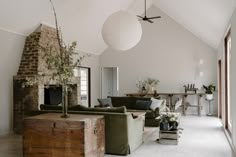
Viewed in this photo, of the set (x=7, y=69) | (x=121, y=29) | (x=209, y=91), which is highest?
(x=121, y=29)

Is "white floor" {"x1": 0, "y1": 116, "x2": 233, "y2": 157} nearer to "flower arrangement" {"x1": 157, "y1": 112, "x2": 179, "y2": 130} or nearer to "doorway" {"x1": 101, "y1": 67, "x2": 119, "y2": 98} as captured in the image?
"flower arrangement" {"x1": 157, "y1": 112, "x2": 179, "y2": 130}

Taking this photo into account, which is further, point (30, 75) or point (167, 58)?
point (167, 58)

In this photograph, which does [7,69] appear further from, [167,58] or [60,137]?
[167,58]

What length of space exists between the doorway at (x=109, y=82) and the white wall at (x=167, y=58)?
81 cm

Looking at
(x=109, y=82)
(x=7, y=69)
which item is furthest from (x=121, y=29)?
(x=109, y=82)

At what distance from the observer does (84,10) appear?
7695 mm

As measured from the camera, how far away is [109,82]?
488 inches

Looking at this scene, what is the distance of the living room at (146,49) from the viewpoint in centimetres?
684

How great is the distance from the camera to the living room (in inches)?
269

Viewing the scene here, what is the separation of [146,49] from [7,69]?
610 cm

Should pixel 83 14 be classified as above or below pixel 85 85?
above

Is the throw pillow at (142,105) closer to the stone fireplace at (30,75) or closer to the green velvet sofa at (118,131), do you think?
the stone fireplace at (30,75)

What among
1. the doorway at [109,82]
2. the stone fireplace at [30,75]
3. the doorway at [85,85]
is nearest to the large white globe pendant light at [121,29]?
the stone fireplace at [30,75]

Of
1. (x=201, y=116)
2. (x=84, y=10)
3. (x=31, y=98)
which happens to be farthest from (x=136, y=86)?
(x=31, y=98)
